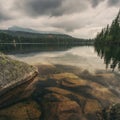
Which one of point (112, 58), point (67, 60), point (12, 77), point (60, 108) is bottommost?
point (112, 58)

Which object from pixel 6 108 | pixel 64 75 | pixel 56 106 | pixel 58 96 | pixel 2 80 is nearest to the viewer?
pixel 2 80

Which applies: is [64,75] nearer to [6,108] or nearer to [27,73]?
[27,73]

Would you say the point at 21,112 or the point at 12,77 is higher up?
the point at 12,77

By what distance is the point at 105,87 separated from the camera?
21312 mm

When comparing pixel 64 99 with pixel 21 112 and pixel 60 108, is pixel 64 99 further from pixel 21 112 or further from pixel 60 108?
pixel 21 112

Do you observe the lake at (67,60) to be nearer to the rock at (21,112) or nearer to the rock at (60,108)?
the rock at (60,108)

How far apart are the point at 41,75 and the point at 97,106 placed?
9262 mm

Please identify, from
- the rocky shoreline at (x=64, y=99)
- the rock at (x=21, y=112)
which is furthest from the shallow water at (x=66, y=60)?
the rock at (x=21, y=112)

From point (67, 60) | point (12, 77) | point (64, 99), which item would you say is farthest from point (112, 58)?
point (12, 77)

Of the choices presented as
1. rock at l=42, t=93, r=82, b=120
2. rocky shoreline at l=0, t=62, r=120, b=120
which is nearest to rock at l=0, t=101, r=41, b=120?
rocky shoreline at l=0, t=62, r=120, b=120

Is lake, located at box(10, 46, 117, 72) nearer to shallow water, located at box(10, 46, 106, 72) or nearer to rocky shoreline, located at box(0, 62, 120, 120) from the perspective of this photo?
shallow water, located at box(10, 46, 106, 72)

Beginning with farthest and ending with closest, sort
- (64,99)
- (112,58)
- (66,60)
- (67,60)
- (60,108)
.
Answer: (112,58), (67,60), (66,60), (64,99), (60,108)

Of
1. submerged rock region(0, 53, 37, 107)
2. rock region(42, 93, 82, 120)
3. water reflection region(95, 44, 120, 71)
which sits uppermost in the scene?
submerged rock region(0, 53, 37, 107)

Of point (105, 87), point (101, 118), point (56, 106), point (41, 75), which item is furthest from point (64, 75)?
point (101, 118)
